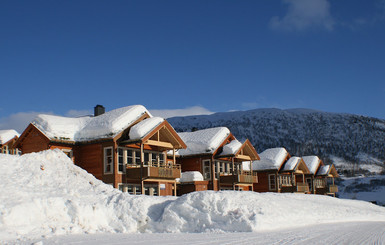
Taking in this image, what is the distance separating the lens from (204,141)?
36.2 metres

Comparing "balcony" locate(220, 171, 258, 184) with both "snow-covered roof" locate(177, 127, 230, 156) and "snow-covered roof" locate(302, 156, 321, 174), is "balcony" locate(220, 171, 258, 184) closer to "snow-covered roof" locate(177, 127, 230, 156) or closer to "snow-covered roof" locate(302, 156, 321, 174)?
"snow-covered roof" locate(177, 127, 230, 156)

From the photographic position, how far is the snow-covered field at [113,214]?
1202 cm

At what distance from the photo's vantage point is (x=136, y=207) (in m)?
15.6

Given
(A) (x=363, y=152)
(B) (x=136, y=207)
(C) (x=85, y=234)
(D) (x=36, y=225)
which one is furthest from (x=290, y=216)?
(A) (x=363, y=152)

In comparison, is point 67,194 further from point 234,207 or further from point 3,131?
point 3,131

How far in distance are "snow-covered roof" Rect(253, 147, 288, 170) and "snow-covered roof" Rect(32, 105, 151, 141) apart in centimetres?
2134

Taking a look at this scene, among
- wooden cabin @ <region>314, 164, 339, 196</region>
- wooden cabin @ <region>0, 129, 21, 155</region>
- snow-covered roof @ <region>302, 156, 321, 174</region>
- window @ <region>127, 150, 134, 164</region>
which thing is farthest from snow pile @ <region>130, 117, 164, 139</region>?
wooden cabin @ <region>314, 164, 339, 196</region>

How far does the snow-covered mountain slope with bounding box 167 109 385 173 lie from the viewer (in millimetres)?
127188

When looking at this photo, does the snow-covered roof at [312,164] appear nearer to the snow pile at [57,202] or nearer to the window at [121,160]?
the window at [121,160]

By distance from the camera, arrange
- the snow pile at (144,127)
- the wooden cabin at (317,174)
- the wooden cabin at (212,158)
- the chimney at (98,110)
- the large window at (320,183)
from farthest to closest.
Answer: the large window at (320,183) < the wooden cabin at (317,174) < the wooden cabin at (212,158) < the chimney at (98,110) < the snow pile at (144,127)

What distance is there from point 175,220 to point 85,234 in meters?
3.68

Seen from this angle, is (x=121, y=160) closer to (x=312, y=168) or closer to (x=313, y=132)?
(x=312, y=168)

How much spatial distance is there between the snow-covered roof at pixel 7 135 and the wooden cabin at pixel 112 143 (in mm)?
8651

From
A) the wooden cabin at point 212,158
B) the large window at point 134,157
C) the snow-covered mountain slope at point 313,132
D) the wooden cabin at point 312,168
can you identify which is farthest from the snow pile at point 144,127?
the snow-covered mountain slope at point 313,132
